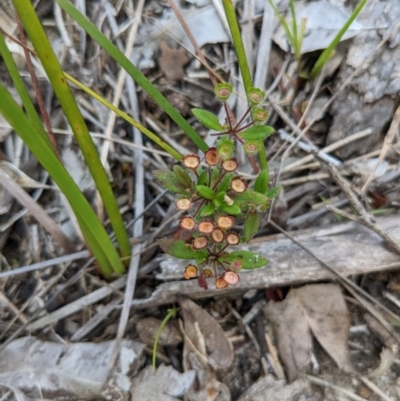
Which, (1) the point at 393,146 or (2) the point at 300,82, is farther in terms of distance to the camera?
(2) the point at 300,82

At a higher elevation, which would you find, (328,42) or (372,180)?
(328,42)

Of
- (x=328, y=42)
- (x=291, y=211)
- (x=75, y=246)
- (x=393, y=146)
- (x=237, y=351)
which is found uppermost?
(x=328, y=42)

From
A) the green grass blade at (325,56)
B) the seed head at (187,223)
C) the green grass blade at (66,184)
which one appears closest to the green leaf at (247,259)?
the seed head at (187,223)

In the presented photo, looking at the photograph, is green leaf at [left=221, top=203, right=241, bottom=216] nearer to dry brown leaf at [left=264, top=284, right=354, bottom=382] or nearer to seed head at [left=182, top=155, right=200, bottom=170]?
seed head at [left=182, top=155, right=200, bottom=170]

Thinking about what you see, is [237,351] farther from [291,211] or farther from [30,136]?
[30,136]

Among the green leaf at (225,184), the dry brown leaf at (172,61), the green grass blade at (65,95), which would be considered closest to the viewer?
the green grass blade at (65,95)

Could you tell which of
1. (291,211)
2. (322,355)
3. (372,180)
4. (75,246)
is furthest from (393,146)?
(75,246)

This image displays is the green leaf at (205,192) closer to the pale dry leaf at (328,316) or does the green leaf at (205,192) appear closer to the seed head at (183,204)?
the seed head at (183,204)
